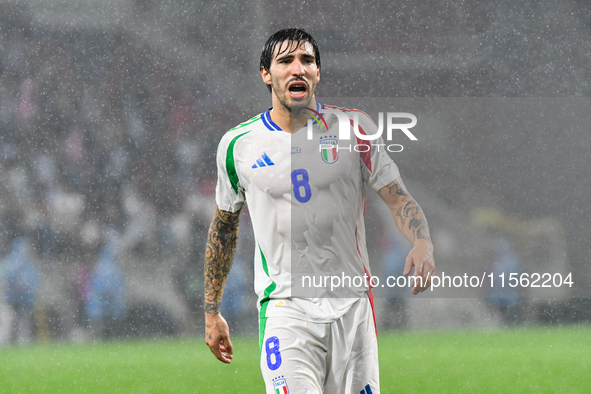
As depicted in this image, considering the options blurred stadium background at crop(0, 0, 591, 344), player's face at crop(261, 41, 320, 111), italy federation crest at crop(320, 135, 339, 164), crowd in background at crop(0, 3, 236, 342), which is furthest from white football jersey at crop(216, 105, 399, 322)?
crowd in background at crop(0, 3, 236, 342)

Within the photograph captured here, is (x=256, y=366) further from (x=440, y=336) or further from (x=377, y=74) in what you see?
(x=377, y=74)

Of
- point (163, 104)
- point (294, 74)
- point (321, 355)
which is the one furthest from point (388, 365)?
point (163, 104)

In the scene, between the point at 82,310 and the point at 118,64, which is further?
the point at 118,64

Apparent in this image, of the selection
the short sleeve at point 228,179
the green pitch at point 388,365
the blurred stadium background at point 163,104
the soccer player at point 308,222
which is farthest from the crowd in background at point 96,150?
the soccer player at point 308,222

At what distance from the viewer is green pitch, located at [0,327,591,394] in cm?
496

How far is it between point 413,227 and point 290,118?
23.5 inches

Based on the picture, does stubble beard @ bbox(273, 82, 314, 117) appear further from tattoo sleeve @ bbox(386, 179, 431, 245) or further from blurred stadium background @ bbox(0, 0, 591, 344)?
blurred stadium background @ bbox(0, 0, 591, 344)

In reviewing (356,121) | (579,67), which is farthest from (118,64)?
(356,121)

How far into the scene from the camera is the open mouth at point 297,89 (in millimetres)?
2387

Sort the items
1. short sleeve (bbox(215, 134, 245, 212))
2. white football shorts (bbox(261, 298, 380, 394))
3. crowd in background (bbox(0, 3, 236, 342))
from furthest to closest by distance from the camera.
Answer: crowd in background (bbox(0, 3, 236, 342)), short sleeve (bbox(215, 134, 245, 212)), white football shorts (bbox(261, 298, 380, 394))

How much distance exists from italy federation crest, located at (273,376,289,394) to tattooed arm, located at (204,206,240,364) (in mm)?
383

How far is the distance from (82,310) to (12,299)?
797mm

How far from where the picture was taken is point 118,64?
27.8 feet

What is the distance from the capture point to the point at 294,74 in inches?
93.6
